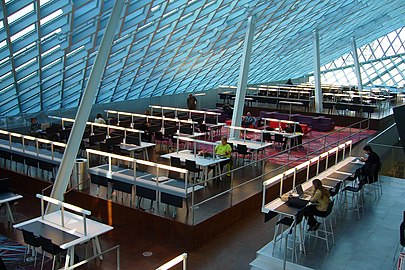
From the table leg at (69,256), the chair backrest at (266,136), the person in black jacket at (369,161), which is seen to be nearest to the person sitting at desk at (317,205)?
the person in black jacket at (369,161)

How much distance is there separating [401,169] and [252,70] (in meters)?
22.9

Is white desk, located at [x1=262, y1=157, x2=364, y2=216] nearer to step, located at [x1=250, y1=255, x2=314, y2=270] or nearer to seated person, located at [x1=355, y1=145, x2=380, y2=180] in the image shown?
seated person, located at [x1=355, y1=145, x2=380, y2=180]

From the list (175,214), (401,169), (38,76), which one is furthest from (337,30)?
(175,214)

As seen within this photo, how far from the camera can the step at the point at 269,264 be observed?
941 centimetres

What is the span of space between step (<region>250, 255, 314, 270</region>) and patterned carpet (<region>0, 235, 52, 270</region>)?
452cm

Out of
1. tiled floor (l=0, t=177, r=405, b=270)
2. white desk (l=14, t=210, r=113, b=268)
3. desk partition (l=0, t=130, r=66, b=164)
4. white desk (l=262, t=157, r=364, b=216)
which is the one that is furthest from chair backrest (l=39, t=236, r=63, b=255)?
desk partition (l=0, t=130, r=66, b=164)

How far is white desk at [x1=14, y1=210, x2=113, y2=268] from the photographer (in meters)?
8.81

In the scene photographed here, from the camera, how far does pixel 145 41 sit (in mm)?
21062

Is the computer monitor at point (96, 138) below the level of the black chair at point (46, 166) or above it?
above

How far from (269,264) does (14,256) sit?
5.83 metres

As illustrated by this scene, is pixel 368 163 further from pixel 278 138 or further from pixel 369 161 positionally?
pixel 278 138

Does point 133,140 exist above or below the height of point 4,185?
above

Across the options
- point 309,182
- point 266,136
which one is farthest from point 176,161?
point 266,136

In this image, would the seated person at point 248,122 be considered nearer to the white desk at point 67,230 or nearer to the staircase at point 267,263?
the staircase at point 267,263
